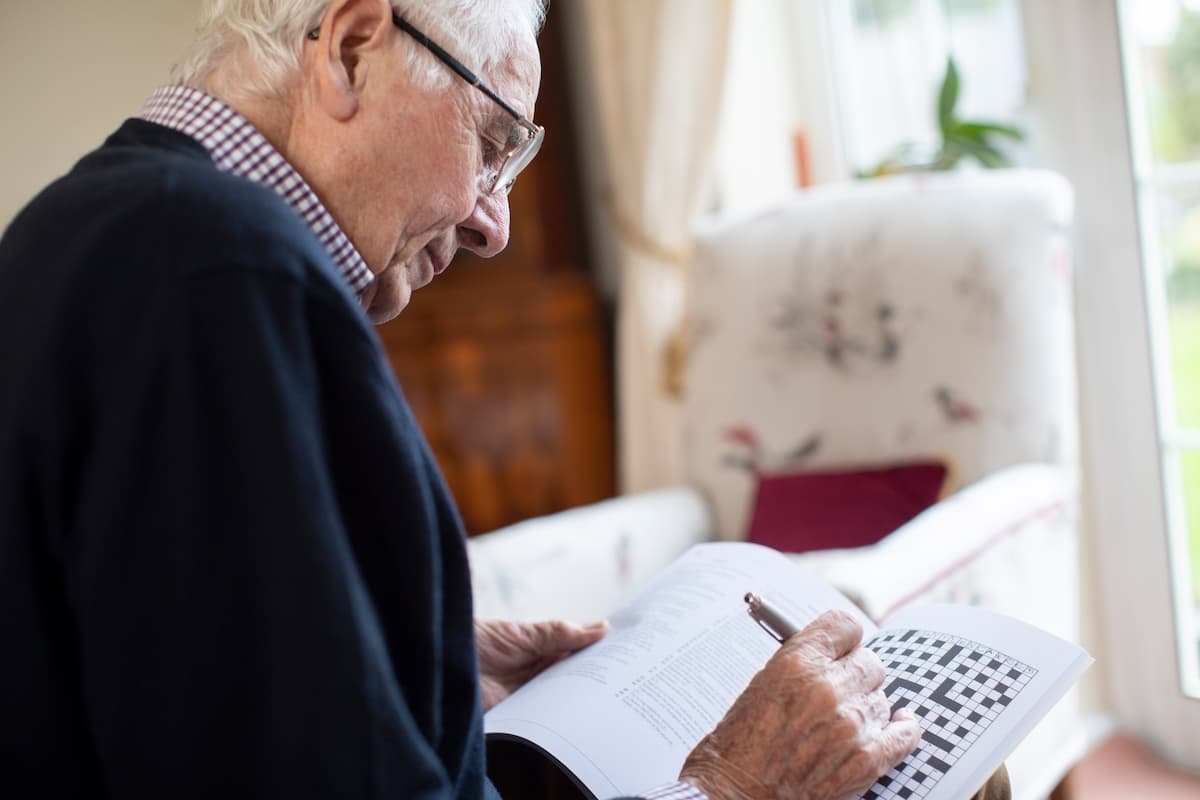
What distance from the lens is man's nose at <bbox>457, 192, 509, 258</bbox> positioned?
0.89 metres

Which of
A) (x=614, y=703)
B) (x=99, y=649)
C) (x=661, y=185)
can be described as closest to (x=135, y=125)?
(x=99, y=649)

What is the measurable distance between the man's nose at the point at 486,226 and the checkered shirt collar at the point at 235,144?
0.17 m

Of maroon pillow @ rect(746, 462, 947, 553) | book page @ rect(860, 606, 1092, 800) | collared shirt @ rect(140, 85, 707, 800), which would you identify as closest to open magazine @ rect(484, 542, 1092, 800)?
book page @ rect(860, 606, 1092, 800)

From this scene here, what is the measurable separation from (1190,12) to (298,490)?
5.68 feet

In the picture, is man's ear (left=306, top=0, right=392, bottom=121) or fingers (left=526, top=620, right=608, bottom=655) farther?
fingers (left=526, top=620, right=608, bottom=655)

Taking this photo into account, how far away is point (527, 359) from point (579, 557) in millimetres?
1142

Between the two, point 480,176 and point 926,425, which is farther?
point 926,425

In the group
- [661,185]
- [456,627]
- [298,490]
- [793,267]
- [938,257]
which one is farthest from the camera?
[661,185]

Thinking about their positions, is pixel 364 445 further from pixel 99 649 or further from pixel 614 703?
pixel 614 703

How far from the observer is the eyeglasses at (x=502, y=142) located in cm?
76

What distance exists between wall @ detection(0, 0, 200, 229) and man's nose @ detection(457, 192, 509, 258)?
36.1 inches

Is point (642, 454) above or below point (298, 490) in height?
below

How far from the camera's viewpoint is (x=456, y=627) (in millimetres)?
658

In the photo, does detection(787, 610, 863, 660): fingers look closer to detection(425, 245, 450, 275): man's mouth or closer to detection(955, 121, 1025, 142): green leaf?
detection(425, 245, 450, 275): man's mouth
